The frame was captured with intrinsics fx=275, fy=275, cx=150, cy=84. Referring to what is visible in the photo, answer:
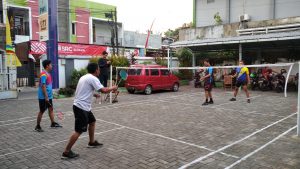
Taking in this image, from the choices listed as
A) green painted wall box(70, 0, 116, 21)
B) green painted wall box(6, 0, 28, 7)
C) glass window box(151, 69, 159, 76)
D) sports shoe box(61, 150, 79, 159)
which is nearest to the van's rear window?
glass window box(151, 69, 159, 76)

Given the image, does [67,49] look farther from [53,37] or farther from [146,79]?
[146,79]

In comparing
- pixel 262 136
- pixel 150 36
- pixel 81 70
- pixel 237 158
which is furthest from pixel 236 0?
pixel 237 158

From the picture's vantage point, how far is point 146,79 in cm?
1714

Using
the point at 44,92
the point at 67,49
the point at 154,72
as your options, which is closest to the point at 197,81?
the point at 154,72

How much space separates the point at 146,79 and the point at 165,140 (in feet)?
34.6

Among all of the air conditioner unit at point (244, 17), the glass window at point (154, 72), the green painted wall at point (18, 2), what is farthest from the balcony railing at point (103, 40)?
the glass window at point (154, 72)

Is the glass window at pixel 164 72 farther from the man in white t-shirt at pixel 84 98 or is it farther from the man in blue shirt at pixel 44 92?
the man in white t-shirt at pixel 84 98

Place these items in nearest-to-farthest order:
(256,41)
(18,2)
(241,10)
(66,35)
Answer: (256,41) → (241,10) → (18,2) → (66,35)

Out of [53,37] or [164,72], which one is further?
[164,72]

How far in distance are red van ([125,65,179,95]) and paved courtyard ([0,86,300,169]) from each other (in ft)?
21.1

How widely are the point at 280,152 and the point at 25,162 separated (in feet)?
17.0

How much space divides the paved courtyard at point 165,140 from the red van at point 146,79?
21.1 feet

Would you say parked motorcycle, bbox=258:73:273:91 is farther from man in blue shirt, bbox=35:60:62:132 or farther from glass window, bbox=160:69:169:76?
man in blue shirt, bbox=35:60:62:132

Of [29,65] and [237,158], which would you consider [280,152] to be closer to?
[237,158]
